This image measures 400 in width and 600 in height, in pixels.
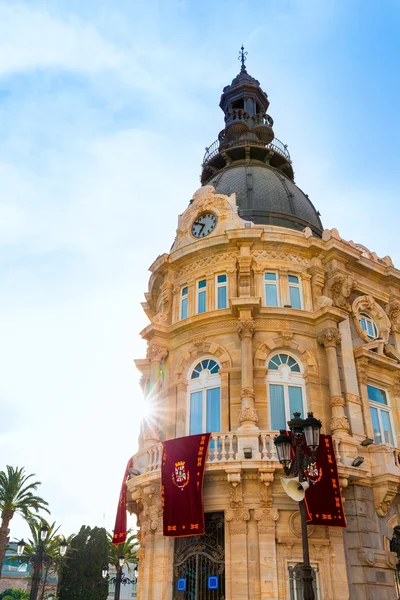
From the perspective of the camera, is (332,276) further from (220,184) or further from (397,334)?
→ (220,184)

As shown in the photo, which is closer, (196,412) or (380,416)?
(196,412)

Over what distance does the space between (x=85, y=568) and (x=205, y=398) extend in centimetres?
2926

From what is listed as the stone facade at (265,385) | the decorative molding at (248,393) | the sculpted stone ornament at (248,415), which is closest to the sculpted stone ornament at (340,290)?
the stone facade at (265,385)

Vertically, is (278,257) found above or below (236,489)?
above

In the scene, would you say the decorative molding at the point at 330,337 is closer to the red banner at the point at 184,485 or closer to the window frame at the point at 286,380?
the window frame at the point at 286,380

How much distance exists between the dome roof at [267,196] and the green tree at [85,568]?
31781mm

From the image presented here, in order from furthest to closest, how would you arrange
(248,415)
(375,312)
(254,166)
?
(254,166)
(375,312)
(248,415)

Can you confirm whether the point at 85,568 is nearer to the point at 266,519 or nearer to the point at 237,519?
the point at 237,519

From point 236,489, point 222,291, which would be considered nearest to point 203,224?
point 222,291

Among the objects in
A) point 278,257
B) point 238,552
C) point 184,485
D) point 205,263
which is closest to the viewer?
point 238,552

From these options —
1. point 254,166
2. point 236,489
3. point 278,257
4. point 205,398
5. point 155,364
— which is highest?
point 254,166

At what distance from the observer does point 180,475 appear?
19516 millimetres

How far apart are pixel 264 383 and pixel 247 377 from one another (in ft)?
3.04

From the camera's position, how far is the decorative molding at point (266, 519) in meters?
18.4
